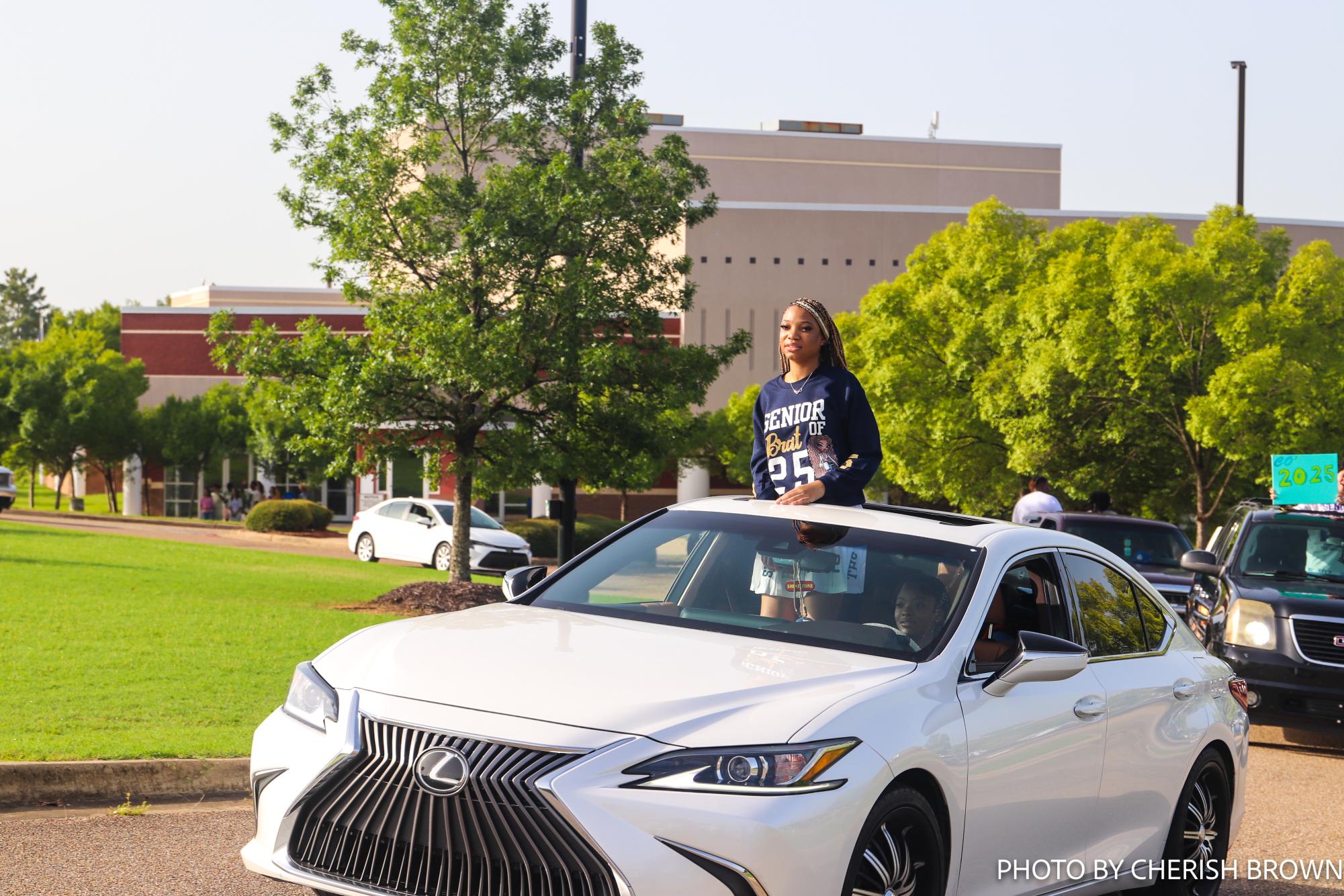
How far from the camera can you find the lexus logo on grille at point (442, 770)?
4008mm

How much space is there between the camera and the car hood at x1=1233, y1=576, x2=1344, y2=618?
1127 centimetres

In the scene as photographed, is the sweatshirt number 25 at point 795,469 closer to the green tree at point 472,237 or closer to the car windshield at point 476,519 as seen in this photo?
the green tree at point 472,237

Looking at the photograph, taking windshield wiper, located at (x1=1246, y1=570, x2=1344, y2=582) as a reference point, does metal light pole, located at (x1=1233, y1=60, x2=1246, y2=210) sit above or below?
above

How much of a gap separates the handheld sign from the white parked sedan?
19329 millimetres

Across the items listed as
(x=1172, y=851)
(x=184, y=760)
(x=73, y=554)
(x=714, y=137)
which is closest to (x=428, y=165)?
(x=73, y=554)

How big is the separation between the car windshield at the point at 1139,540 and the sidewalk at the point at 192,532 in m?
23.8

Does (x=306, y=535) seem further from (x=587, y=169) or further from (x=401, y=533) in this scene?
(x=587, y=169)

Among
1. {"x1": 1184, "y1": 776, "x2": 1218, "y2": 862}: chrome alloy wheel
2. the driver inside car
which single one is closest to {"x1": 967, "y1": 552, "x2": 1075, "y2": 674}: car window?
the driver inside car

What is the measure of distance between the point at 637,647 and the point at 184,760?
3979 millimetres

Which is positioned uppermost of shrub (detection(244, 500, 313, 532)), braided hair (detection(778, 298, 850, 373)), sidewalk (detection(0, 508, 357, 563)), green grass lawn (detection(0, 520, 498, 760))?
braided hair (detection(778, 298, 850, 373))

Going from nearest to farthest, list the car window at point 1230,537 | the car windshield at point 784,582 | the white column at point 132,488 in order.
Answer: the car windshield at point 784,582
the car window at point 1230,537
the white column at point 132,488

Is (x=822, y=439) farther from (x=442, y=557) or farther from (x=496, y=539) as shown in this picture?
(x=442, y=557)

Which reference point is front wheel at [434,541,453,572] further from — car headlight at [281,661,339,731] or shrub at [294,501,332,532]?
car headlight at [281,661,339,731]

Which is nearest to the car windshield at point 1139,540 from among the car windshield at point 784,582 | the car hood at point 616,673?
the car windshield at point 784,582
